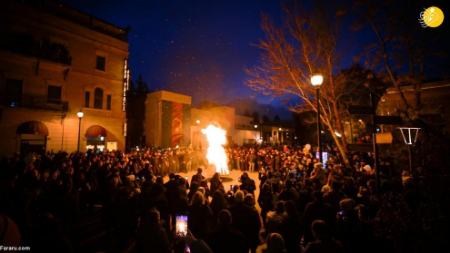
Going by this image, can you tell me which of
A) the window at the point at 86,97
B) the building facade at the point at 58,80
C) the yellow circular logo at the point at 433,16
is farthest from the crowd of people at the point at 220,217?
the window at the point at 86,97

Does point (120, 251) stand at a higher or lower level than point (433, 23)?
lower

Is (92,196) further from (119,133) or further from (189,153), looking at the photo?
(119,133)

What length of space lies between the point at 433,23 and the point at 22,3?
994 inches

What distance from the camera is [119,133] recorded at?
24.0 m

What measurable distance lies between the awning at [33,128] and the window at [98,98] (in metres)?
5.01

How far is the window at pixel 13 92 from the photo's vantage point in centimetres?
1712

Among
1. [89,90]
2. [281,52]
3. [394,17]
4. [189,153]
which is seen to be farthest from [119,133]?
[394,17]

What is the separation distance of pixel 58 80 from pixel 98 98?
371 cm

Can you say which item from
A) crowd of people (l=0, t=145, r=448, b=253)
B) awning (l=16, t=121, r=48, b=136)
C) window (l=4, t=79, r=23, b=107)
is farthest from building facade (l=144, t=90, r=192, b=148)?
crowd of people (l=0, t=145, r=448, b=253)

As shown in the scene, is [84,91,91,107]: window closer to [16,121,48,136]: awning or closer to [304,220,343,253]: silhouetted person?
[16,121,48,136]: awning

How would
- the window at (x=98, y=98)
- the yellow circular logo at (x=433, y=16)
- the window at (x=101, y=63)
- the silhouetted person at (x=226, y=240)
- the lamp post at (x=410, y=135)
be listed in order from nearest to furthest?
the silhouetted person at (x=226, y=240), the yellow circular logo at (x=433, y=16), the lamp post at (x=410, y=135), the window at (x=98, y=98), the window at (x=101, y=63)

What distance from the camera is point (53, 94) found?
64.6ft

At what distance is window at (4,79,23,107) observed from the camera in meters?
17.1

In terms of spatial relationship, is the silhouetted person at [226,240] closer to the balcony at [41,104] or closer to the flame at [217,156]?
the flame at [217,156]
